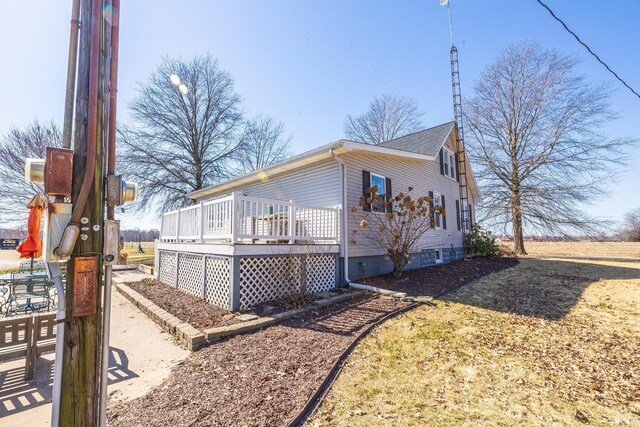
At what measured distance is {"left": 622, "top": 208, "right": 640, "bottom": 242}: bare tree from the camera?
1136 inches

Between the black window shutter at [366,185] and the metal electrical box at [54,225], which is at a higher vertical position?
the black window shutter at [366,185]

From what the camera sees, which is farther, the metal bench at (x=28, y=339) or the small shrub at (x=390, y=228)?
the small shrub at (x=390, y=228)

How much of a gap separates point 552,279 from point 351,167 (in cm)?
714

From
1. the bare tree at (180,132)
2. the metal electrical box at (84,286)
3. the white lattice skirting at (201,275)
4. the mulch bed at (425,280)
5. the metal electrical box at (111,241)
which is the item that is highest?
the bare tree at (180,132)

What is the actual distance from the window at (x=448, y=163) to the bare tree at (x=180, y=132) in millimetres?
13856

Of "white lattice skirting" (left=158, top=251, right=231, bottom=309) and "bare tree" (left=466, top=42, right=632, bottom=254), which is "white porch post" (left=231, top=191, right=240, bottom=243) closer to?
"white lattice skirting" (left=158, top=251, right=231, bottom=309)

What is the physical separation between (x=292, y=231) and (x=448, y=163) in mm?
10862

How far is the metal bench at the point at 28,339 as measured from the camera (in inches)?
139

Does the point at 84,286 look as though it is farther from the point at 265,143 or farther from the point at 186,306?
the point at 265,143

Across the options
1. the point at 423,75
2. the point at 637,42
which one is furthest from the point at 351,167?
the point at 637,42

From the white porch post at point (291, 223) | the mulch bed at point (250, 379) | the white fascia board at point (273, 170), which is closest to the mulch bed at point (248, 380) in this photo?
the mulch bed at point (250, 379)

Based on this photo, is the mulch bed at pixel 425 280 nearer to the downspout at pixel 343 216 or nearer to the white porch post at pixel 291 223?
the downspout at pixel 343 216

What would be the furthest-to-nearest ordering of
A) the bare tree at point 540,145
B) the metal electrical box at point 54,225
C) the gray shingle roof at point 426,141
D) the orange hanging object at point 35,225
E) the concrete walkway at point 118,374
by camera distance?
the bare tree at point 540,145
the gray shingle roof at point 426,141
the concrete walkway at point 118,374
the orange hanging object at point 35,225
the metal electrical box at point 54,225

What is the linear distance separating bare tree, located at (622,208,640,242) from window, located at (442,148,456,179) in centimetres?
2768
